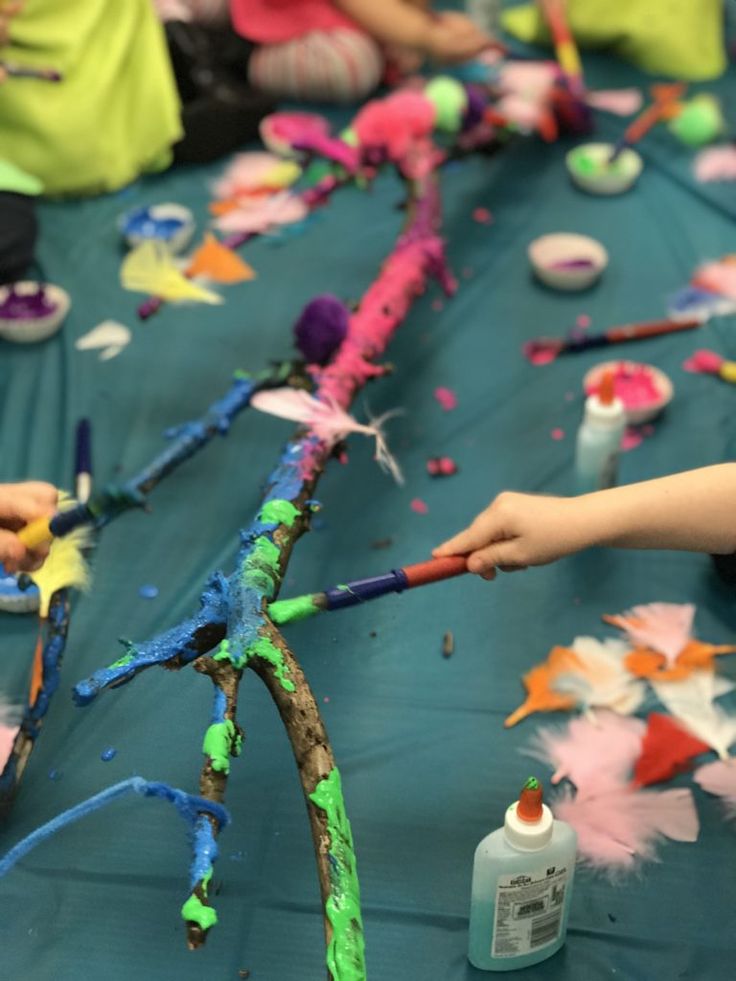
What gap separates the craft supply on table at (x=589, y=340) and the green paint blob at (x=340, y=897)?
1010 millimetres

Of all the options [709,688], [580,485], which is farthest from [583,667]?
[580,485]

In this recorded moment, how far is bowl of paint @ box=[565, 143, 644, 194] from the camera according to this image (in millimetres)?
2238

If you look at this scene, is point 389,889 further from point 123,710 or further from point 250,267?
point 250,267

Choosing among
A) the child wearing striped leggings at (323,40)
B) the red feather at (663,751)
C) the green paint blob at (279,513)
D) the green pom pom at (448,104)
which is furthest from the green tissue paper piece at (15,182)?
the red feather at (663,751)

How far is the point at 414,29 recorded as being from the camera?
239cm

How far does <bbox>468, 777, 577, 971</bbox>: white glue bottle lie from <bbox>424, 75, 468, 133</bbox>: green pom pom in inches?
61.8

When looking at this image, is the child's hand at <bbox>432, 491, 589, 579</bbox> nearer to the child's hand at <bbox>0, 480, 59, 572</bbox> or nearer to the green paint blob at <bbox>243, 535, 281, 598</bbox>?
the green paint blob at <bbox>243, 535, 281, 598</bbox>

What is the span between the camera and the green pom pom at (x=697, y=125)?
7.72 feet

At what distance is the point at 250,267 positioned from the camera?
206 cm

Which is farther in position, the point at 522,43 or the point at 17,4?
the point at 522,43

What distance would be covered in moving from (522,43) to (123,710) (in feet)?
7.06

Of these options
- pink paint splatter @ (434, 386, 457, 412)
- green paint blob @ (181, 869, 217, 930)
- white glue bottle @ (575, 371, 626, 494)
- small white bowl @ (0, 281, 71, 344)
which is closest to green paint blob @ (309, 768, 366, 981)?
green paint blob @ (181, 869, 217, 930)

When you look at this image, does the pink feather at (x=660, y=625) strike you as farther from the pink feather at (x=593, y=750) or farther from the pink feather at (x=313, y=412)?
the pink feather at (x=313, y=412)

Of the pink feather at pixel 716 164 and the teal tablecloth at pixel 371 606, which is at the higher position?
the teal tablecloth at pixel 371 606
